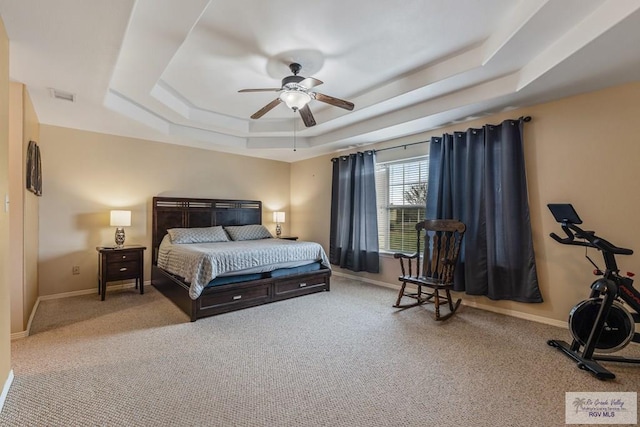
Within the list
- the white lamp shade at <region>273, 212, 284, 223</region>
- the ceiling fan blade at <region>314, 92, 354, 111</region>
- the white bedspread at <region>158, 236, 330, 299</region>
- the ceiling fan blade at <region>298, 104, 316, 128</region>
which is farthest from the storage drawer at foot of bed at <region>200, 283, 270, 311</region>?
the white lamp shade at <region>273, 212, 284, 223</region>

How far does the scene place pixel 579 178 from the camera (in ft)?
9.70

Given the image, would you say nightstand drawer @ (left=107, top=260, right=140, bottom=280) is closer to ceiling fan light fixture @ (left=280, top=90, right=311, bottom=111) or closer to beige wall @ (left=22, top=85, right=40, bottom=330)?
beige wall @ (left=22, top=85, right=40, bottom=330)

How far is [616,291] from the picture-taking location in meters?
2.21

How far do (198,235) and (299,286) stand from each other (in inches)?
73.4

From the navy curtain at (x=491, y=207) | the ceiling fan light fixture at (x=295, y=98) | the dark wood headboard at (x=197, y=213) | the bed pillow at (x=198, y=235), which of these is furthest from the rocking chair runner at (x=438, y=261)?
the dark wood headboard at (x=197, y=213)

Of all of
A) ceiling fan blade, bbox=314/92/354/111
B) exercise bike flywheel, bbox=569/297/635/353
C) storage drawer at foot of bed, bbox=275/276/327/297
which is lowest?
storage drawer at foot of bed, bbox=275/276/327/297

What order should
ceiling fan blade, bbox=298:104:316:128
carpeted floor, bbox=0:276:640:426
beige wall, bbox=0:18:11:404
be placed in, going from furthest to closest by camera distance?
1. ceiling fan blade, bbox=298:104:316:128
2. beige wall, bbox=0:18:11:404
3. carpeted floor, bbox=0:276:640:426

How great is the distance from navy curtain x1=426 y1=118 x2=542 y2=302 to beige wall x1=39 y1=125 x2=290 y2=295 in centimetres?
407

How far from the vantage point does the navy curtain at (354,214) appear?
16.0 ft

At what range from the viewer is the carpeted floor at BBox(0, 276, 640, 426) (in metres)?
1.71

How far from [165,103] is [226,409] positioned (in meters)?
3.45

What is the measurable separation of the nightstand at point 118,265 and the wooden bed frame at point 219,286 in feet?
1.05

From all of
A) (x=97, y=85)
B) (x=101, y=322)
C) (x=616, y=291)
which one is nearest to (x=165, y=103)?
(x=97, y=85)

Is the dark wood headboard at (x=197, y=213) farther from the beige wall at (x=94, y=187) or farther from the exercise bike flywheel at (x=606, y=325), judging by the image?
the exercise bike flywheel at (x=606, y=325)
